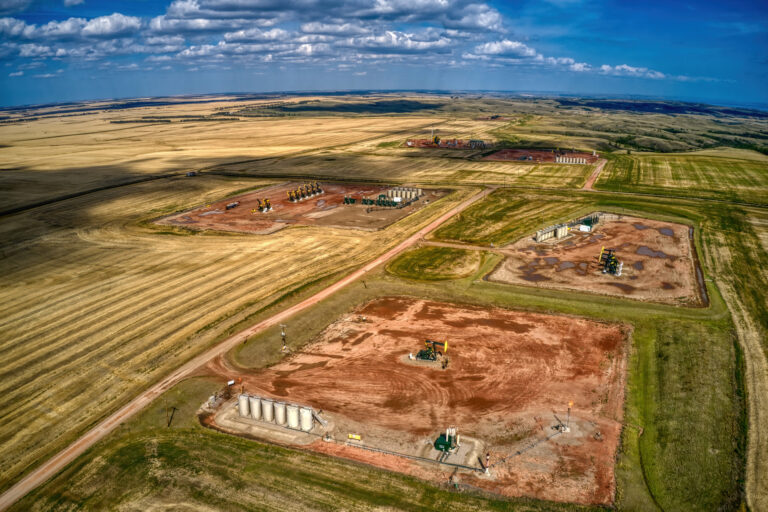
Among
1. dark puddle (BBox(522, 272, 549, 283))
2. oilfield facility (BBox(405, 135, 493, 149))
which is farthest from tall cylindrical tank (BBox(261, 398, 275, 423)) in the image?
oilfield facility (BBox(405, 135, 493, 149))

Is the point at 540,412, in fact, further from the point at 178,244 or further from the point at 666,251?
the point at 178,244

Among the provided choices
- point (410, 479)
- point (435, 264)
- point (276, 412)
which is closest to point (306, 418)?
point (276, 412)

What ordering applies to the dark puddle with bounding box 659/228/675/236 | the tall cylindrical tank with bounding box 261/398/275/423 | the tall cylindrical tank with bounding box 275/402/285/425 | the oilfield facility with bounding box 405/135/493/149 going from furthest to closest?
the oilfield facility with bounding box 405/135/493/149 < the dark puddle with bounding box 659/228/675/236 < the tall cylindrical tank with bounding box 261/398/275/423 < the tall cylindrical tank with bounding box 275/402/285/425

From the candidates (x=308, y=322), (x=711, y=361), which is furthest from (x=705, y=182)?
(x=308, y=322)

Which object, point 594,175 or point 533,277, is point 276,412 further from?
point 594,175

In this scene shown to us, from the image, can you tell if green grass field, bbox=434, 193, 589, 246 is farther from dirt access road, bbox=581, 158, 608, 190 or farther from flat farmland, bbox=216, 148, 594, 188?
flat farmland, bbox=216, 148, 594, 188
